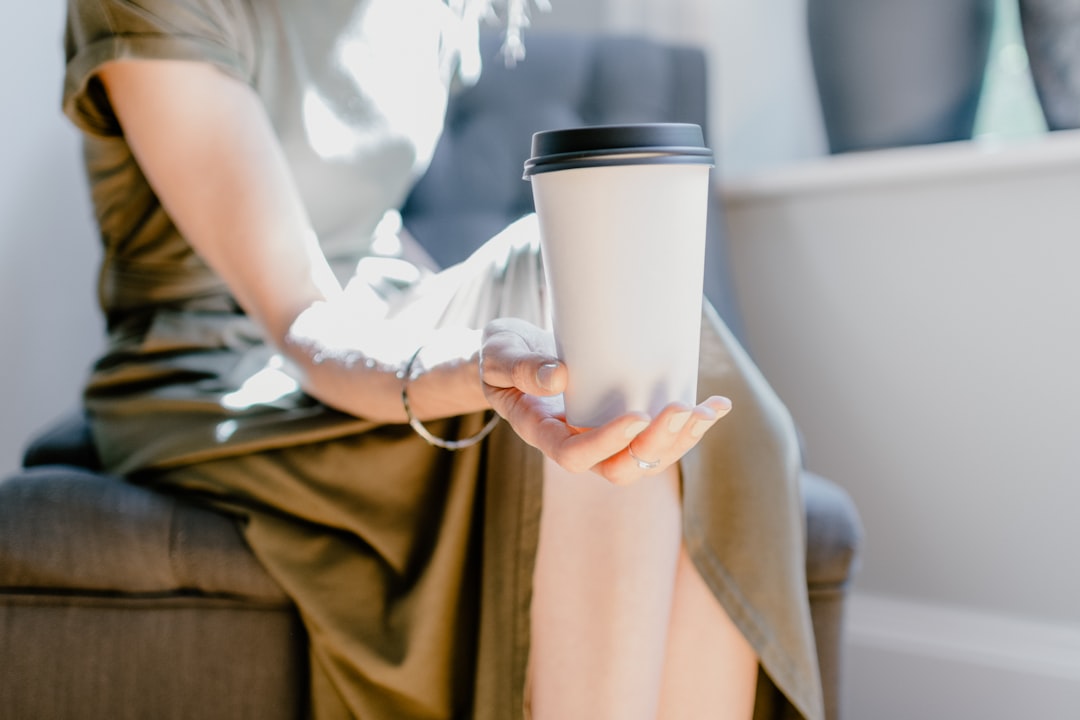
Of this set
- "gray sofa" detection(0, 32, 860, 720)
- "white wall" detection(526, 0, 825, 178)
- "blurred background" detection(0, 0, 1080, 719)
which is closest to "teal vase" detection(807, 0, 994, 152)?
"blurred background" detection(0, 0, 1080, 719)

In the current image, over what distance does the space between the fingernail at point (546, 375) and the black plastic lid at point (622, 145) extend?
11 centimetres

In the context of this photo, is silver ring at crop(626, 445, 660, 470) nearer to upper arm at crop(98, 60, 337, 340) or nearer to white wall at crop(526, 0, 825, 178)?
upper arm at crop(98, 60, 337, 340)

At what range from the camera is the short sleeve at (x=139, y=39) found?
0.83m

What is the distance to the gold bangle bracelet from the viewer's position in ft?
2.45

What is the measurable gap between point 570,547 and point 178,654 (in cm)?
36

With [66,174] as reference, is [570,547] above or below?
below

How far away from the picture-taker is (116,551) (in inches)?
32.6

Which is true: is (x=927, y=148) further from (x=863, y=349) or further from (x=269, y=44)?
(x=269, y=44)

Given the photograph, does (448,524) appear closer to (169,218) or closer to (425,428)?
(425,428)

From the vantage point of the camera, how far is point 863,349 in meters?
1.42


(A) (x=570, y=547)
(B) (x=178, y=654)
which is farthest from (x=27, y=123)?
(A) (x=570, y=547)

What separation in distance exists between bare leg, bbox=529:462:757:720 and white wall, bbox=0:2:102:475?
1100 mm

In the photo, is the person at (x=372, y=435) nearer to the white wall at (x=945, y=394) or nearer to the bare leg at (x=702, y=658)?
the bare leg at (x=702, y=658)

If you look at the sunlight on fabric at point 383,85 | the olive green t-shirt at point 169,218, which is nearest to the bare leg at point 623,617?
the olive green t-shirt at point 169,218
